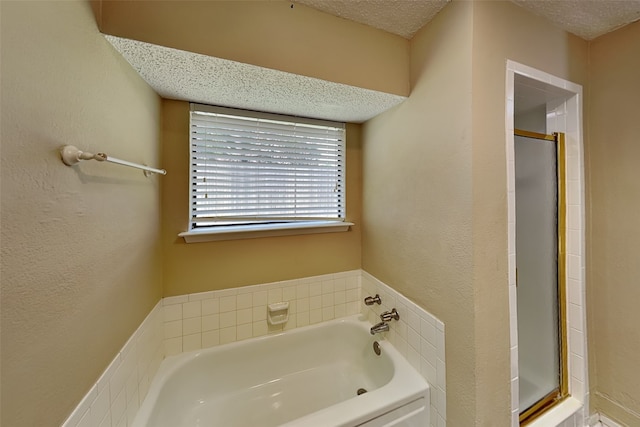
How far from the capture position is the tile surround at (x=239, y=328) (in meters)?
0.92

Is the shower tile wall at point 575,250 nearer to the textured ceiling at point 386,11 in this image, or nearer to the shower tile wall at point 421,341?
the shower tile wall at point 421,341

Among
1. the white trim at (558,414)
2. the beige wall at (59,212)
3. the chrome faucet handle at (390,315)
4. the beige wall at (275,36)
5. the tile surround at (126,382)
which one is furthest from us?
the chrome faucet handle at (390,315)

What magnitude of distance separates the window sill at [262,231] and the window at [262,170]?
5 cm

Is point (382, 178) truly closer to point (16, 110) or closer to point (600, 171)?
point (600, 171)

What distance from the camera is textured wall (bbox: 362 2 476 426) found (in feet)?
3.27

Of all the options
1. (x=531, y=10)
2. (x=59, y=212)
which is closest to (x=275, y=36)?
(x=59, y=212)

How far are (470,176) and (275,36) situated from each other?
1090 mm

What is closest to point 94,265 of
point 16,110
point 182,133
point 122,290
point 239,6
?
point 122,290

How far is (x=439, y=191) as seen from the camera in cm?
113

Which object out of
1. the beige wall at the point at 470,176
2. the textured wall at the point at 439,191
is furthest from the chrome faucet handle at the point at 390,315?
the beige wall at the point at 470,176

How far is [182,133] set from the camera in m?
1.46

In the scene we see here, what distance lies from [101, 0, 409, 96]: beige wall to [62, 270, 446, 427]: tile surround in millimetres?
1318

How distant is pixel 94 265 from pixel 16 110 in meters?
0.51

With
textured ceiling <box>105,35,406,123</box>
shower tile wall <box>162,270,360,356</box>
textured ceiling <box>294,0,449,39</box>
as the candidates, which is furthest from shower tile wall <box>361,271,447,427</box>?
textured ceiling <box>294,0,449,39</box>
